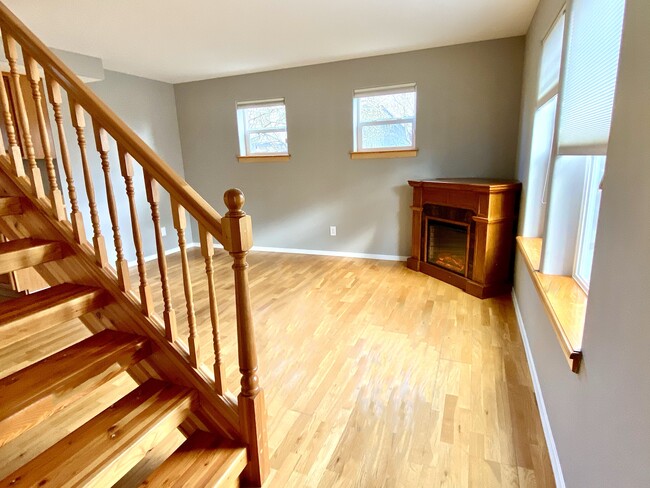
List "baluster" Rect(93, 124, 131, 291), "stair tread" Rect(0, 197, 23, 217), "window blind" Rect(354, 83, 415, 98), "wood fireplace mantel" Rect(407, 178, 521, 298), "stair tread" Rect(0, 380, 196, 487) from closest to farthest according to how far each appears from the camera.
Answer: "stair tread" Rect(0, 380, 196, 487), "baluster" Rect(93, 124, 131, 291), "stair tread" Rect(0, 197, 23, 217), "wood fireplace mantel" Rect(407, 178, 521, 298), "window blind" Rect(354, 83, 415, 98)

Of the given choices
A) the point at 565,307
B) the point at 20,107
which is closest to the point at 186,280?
the point at 20,107

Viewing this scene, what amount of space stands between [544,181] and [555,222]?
0.91 metres

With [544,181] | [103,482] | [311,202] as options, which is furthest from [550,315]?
[311,202]

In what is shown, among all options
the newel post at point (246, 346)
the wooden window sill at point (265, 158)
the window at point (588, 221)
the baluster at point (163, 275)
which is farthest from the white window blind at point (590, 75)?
the wooden window sill at point (265, 158)

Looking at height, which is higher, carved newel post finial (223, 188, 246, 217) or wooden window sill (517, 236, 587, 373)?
carved newel post finial (223, 188, 246, 217)

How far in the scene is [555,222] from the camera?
1878 millimetres

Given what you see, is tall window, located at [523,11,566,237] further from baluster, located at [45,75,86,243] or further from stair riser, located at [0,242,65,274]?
stair riser, located at [0,242,65,274]

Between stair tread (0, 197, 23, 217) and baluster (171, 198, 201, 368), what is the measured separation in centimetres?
93

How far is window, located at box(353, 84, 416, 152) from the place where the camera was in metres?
4.00

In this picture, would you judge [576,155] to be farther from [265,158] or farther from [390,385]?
[265,158]

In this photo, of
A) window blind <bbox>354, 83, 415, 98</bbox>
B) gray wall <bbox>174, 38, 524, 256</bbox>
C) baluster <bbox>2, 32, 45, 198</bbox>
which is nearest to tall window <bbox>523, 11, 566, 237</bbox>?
gray wall <bbox>174, 38, 524, 256</bbox>

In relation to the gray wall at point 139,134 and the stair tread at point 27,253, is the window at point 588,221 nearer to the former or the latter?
the stair tread at point 27,253

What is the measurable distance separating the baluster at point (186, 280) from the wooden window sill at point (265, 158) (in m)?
3.43

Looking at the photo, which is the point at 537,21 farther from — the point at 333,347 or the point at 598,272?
the point at 333,347
